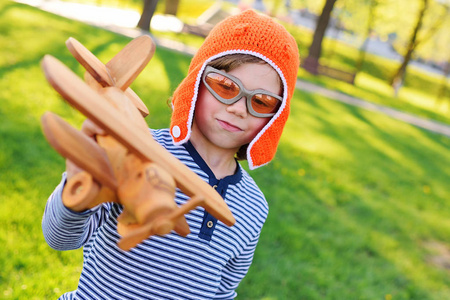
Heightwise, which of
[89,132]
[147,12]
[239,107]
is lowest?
[147,12]

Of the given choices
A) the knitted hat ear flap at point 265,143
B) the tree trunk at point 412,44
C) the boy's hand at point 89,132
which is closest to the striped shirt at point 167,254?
the knitted hat ear flap at point 265,143

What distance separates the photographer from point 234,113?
166 centimetres

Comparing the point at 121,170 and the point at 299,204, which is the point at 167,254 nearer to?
the point at 121,170

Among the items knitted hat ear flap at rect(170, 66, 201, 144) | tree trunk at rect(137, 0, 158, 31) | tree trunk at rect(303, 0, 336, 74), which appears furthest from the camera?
tree trunk at rect(303, 0, 336, 74)

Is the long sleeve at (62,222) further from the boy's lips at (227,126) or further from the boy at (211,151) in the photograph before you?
the boy's lips at (227,126)

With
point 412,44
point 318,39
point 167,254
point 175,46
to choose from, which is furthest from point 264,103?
point 412,44

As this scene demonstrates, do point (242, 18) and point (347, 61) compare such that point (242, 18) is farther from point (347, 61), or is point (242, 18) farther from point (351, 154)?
point (347, 61)

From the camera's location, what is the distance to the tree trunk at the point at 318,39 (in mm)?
16531

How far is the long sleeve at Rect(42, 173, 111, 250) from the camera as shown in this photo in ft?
4.01

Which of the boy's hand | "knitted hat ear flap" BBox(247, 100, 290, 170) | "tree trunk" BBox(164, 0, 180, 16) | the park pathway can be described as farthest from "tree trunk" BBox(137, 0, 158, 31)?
the boy's hand

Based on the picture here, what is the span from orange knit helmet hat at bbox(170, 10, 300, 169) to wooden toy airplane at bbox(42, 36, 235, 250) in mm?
751

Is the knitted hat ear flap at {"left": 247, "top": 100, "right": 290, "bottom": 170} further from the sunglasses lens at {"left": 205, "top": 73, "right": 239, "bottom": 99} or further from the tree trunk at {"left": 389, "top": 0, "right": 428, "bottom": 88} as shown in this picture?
the tree trunk at {"left": 389, "top": 0, "right": 428, "bottom": 88}

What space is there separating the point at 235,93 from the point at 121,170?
0.74 m

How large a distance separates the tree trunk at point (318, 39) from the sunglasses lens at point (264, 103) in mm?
15540
